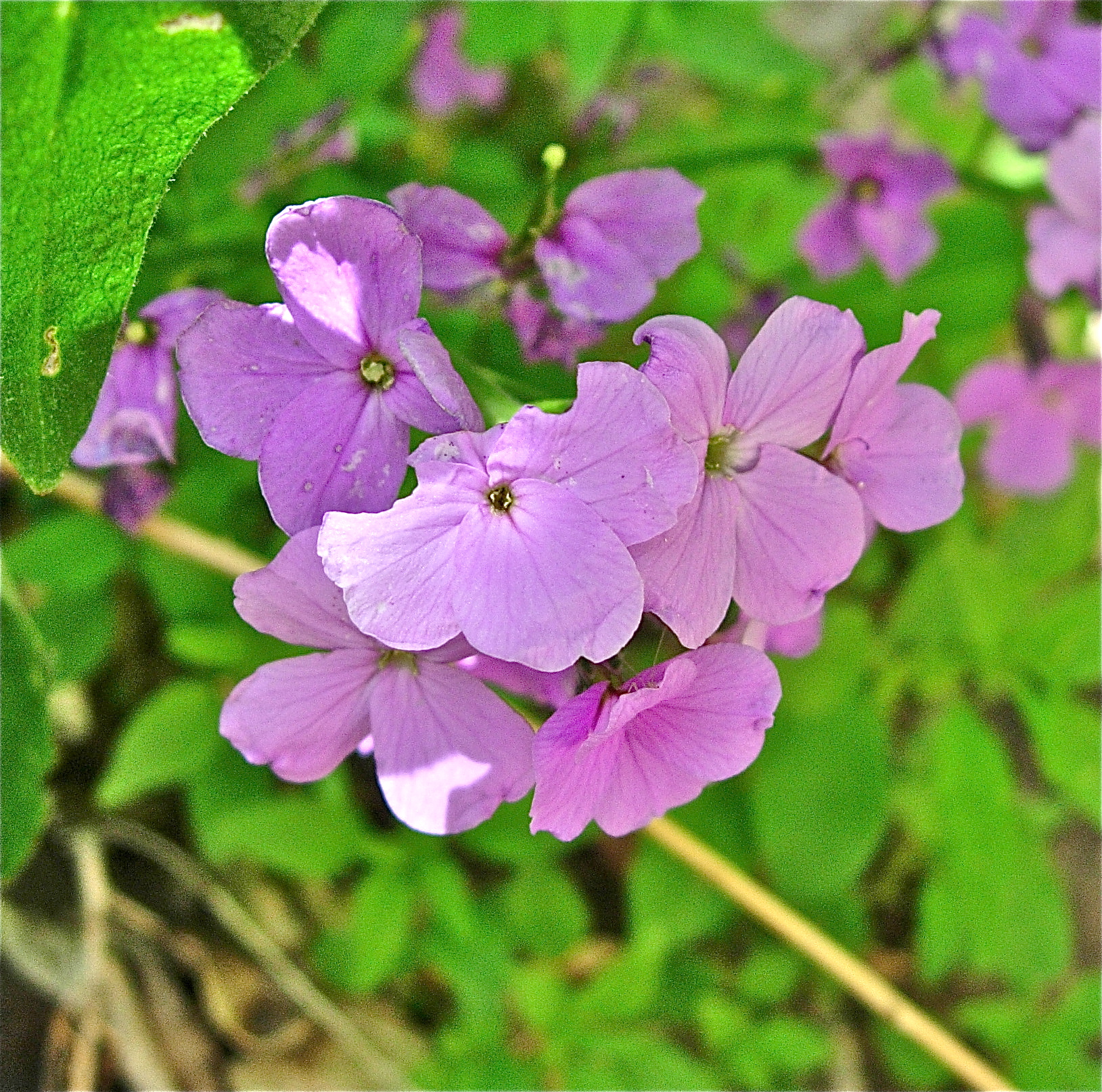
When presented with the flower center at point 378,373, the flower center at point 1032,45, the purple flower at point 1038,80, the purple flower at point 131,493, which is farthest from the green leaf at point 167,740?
the flower center at point 1032,45

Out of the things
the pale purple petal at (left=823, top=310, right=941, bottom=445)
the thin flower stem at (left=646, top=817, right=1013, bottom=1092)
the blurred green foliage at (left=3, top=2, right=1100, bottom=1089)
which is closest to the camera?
the pale purple petal at (left=823, top=310, right=941, bottom=445)

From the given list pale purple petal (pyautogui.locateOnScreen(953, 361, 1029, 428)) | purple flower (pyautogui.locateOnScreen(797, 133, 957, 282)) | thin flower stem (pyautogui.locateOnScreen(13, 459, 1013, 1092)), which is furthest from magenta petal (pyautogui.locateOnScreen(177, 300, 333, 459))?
pale purple petal (pyautogui.locateOnScreen(953, 361, 1029, 428))

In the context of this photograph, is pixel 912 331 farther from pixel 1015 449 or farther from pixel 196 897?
pixel 196 897

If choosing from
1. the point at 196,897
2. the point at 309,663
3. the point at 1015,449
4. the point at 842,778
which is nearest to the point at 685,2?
the point at 1015,449

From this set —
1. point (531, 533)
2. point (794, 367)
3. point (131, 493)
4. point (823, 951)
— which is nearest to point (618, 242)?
point (794, 367)

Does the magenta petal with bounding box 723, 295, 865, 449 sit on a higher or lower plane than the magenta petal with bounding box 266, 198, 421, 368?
lower

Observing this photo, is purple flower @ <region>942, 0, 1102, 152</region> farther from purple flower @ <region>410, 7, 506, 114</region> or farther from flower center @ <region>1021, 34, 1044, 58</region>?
purple flower @ <region>410, 7, 506, 114</region>
